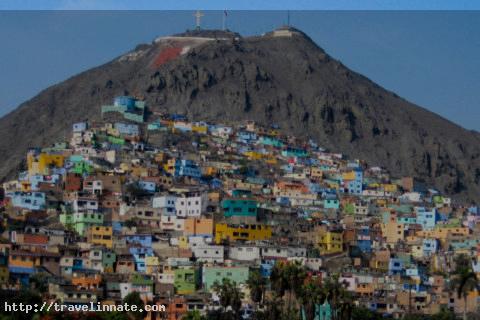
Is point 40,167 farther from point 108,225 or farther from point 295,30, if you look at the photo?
point 295,30

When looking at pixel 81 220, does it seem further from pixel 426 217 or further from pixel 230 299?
pixel 426 217

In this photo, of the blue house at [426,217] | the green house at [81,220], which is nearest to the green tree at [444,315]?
the green house at [81,220]

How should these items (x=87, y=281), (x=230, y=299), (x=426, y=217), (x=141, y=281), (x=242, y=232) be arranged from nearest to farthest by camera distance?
(x=230, y=299), (x=87, y=281), (x=141, y=281), (x=242, y=232), (x=426, y=217)

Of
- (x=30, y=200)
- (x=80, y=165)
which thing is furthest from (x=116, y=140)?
(x=30, y=200)

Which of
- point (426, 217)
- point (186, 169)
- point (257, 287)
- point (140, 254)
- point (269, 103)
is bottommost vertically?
point (257, 287)

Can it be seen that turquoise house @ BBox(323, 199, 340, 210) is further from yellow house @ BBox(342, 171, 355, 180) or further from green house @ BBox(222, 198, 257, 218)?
green house @ BBox(222, 198, 257, 218)

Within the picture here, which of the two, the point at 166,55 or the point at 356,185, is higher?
the point at 166,55
